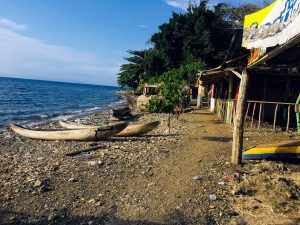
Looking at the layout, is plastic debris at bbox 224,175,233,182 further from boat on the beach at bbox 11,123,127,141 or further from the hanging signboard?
boat on the beach at bbox 11,123,127,141

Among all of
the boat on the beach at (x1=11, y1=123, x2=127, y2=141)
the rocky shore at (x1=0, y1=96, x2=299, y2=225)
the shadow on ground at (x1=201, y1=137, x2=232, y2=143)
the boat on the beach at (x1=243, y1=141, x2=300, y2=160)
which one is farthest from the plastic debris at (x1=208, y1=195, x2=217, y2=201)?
the boat on the beach at (x1=11, y1=123, x2=127, y2=141)

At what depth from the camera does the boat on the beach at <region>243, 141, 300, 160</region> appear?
25.4 feet

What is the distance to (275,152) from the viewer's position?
7895 millimetres

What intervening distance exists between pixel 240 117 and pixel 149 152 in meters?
3.04

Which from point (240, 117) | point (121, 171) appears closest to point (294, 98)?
Answer: point (240, 117)

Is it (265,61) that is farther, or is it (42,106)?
(42,106)

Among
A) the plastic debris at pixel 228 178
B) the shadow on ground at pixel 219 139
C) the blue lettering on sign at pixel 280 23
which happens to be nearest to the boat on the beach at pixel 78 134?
the shadow on ground at pixel 219 139

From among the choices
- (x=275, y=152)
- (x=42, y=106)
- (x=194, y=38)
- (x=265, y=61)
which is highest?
(x=194, y=38)

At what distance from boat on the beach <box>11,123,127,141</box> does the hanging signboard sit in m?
6.08

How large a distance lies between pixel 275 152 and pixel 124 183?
407 centimetres

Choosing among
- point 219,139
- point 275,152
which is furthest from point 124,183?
point 219,139

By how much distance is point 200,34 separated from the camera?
111 feet

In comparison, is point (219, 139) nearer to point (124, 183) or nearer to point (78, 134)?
point (78, 134)

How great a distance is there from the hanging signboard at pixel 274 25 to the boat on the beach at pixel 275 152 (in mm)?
3167
